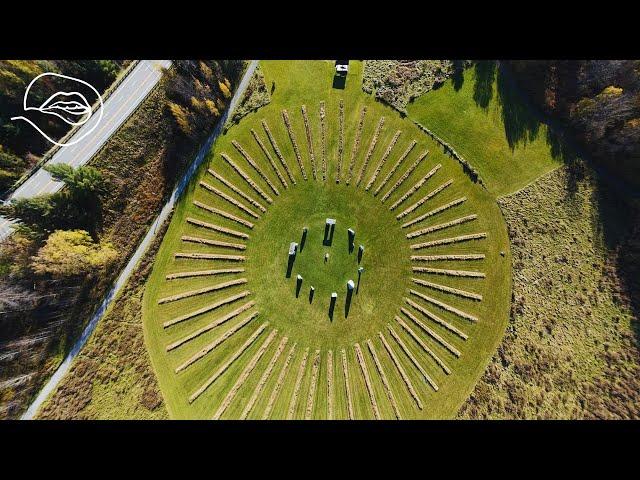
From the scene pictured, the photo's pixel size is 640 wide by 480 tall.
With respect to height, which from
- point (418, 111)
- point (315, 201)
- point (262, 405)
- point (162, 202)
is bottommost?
point (262, 405)

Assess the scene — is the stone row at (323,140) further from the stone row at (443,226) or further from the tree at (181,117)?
the tree at (181,117)

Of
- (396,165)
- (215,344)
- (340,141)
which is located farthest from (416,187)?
(215,344)

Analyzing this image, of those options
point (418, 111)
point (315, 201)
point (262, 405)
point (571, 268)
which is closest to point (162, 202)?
point (315, 201)

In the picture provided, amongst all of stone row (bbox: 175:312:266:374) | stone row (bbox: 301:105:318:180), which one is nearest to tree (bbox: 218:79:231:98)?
stone row (bbox: 301:105:318:180)

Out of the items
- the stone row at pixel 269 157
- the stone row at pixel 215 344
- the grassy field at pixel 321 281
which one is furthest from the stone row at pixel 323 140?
the stone row at pixel 215 344

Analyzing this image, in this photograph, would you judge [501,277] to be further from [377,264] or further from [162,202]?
[162,202]

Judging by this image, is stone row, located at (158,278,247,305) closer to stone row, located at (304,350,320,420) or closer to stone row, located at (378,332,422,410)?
stone row, located at (304,350,320,420)

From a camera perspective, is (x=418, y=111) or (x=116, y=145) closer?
(x=116, y=145)
